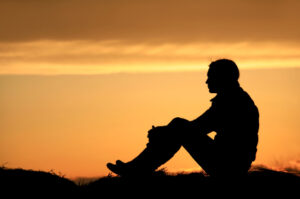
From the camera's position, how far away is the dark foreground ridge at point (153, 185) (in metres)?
13.0

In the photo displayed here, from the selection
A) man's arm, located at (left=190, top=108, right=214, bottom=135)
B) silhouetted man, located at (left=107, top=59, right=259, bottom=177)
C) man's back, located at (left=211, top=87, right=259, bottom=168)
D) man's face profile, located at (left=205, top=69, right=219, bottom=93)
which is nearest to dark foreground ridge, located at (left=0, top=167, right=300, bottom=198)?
silhouetted man, located at (left=107, top=59, right=259, bottom=177)

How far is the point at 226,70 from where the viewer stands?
13.4 meters

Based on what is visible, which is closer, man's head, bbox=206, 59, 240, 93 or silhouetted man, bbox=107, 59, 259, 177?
silhouetted man, bbox=107, 59, 259, 177

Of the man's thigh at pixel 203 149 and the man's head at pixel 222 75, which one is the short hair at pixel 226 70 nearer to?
the man's head at pixel 222 75

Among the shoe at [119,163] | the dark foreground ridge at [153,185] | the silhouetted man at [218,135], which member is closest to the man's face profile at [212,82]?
the silhouetted man at [218,135]

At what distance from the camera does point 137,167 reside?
13.4 m

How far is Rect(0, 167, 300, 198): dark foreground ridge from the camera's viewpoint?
1299 cm

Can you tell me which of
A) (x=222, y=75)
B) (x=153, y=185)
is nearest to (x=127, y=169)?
(x=153, y=185)

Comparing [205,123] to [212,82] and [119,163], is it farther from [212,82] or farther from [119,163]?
[119,163]

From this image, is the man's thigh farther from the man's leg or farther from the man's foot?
the man's foot

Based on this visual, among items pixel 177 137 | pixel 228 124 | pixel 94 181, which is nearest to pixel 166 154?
pixel 177 137

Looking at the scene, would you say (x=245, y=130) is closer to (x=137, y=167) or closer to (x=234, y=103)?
(x=234, y=103)

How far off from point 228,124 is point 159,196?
212cm

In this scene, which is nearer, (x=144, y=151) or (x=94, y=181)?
(x=144, y=151)
